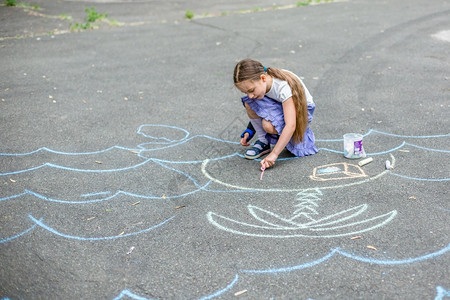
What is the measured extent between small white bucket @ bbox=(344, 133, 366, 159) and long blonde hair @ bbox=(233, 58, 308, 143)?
385mm

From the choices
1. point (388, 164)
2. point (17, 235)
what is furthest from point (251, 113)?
point (17, 235)

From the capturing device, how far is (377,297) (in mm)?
2600

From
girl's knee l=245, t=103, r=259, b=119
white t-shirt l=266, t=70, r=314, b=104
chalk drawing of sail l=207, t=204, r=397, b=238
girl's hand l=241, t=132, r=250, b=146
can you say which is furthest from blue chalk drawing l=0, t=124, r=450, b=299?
white t-shirt l=266, t=70, r=314, b=104

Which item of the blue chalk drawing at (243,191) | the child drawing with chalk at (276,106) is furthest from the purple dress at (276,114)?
the blue chalk drawing at (243,191)

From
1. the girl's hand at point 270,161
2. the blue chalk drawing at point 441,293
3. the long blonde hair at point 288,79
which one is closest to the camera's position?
the blue chalk drawing at point 441,293

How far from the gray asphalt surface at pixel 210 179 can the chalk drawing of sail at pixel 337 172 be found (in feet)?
0.07

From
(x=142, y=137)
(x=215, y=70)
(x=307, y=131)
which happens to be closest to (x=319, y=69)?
(x=215, y=70)

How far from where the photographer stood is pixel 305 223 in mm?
3326

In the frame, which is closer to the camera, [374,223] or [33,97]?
[374,223]

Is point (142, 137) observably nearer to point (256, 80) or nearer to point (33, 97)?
point (256, 80)

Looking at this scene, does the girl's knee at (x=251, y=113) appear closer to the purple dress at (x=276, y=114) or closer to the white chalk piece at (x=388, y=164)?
the purple dress at (x=276, y=114)

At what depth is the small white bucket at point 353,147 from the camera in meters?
4.14

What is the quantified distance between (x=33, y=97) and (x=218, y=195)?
326cm

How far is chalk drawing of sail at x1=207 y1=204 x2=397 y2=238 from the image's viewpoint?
321 centimetres
